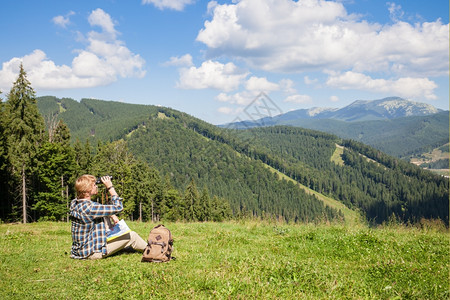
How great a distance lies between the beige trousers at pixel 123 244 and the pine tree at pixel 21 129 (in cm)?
2633

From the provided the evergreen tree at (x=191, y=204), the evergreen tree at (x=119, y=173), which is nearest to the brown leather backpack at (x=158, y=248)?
the evergreen tree at (x=119, y=173)

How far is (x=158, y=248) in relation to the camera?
7.44 metres

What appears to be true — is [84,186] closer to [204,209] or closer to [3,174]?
[3,174]

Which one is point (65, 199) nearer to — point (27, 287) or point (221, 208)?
point (27, 287)

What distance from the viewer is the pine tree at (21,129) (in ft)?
91.8

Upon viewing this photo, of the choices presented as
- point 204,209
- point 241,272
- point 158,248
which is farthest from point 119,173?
point 241,272

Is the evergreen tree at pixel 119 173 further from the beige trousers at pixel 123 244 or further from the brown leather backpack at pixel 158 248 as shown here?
the brown leather backpack at pixel 158 248

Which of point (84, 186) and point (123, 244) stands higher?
point (84, 186)

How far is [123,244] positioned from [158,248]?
3.73ft

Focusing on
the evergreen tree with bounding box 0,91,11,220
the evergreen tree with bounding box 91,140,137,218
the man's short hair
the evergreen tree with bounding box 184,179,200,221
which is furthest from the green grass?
the evergreen tree with bounding box 184,179,200,221

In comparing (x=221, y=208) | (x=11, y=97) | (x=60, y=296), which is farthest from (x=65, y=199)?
(x=221, y=208)

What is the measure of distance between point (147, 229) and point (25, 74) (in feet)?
83.9

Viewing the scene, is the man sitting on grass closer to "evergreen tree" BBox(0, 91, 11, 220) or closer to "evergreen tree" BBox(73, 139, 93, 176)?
"evergreen tree" BBox(0, 91, 11, 220)

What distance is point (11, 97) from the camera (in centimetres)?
2845
